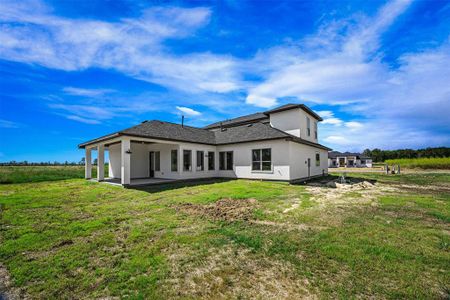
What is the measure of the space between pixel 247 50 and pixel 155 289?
1212 cm

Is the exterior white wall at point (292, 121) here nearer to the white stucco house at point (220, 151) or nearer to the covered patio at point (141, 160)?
the white stucco house at point (220, 151)

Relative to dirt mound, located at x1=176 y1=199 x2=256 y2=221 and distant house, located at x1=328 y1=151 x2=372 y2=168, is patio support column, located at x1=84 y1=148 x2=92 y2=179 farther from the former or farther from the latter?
distant house, located at x1=328 y1=151 x2=372 y2=168

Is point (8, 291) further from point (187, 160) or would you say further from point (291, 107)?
point (291, 107)

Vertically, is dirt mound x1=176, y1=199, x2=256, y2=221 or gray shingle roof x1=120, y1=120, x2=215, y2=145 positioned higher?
gray shingle roof x1=120, y1=120, x2=215, y2=145

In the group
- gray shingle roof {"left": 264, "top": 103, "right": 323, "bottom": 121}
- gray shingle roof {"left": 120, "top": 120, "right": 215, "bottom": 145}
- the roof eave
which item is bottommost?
the roof eave

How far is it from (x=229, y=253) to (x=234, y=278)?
704 mm

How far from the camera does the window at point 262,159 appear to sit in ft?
45.4

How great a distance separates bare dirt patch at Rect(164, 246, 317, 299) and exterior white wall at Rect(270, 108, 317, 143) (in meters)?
14.0

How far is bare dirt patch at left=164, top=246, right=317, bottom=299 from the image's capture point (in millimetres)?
2361

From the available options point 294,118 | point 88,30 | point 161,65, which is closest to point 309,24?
point 294,118

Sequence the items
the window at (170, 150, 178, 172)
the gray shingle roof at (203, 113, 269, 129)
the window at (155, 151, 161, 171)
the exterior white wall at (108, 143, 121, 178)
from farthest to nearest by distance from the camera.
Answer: the gray shingle roof at (203, 113, 269, 129) → the exterior white wall at (108, 143, 121, 178) → the window at (155, 151, 161, 171) → the window at (170, 150, 178, 172)

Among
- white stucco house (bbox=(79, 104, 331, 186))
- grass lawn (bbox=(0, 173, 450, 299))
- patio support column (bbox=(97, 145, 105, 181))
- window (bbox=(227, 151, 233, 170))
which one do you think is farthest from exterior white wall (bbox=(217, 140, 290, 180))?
patio support column (bbox=(97, 145, 105, 181))

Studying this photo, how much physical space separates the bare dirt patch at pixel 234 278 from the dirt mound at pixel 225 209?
6.99ft

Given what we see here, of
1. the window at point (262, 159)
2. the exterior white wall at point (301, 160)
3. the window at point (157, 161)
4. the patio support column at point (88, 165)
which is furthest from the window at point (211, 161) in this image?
the patio support column at point (88, 165)
